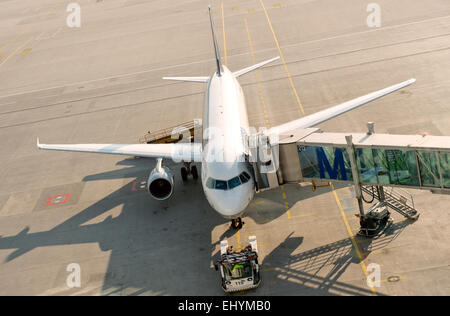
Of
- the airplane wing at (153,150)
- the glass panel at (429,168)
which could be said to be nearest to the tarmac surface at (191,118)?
the airplane wing at (153,150)

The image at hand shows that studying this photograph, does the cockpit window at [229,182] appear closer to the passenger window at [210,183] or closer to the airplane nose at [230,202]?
the passenger window at [210,183]

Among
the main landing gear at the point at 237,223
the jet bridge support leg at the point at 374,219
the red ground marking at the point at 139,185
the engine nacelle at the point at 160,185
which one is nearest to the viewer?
the jet bridge support leg at the point at 374,219

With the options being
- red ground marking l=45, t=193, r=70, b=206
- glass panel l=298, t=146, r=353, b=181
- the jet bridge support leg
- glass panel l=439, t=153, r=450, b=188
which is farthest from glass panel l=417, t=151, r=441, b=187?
red ground marking l=45, t=193, r=70, b=206

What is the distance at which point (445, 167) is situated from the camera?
871 inches

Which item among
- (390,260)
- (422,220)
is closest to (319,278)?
(390,260)

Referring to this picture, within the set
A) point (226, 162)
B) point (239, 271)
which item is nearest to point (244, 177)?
point (226, 162)

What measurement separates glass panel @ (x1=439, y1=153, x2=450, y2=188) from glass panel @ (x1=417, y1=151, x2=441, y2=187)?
269mm

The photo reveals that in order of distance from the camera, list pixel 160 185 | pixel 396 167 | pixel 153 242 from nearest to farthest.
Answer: pixel 396 167 < pixel 153 242 < pixel 160 185

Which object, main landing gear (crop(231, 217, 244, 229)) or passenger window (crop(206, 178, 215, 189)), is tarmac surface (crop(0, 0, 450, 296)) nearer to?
main landing gear (crop(231, 217, 244, 229))

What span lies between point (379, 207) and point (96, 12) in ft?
289

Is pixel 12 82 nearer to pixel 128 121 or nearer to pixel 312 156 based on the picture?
pixel 128 121

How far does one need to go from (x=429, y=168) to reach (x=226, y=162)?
34.3 ft

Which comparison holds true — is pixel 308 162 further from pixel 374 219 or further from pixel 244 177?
pixel 374 219

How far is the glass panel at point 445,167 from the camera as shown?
21.9 m
